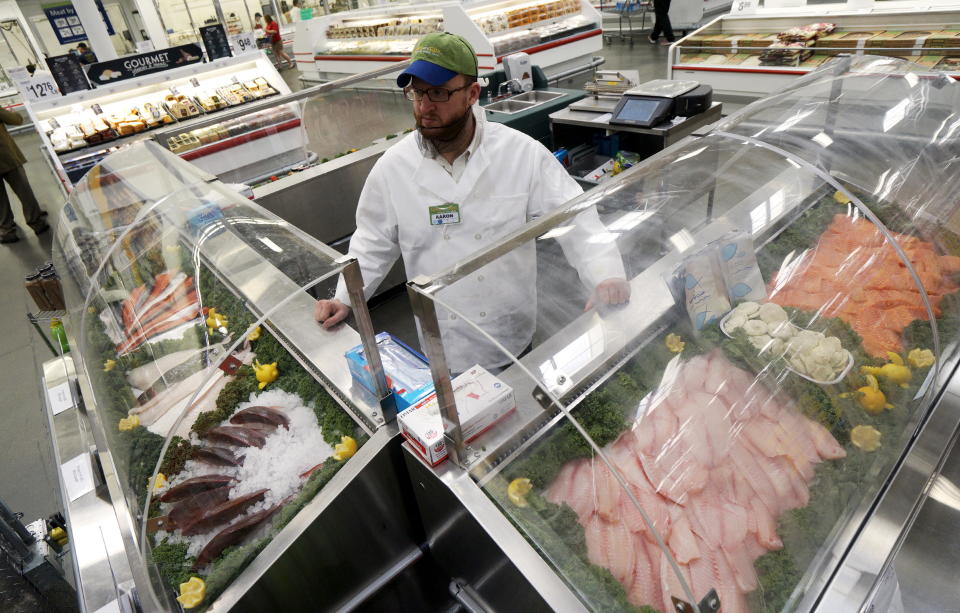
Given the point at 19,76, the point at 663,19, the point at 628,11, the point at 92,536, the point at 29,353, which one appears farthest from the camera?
the point at 628,11

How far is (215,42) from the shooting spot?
25.1 feet

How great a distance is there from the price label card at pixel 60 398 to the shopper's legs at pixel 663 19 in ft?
43.0

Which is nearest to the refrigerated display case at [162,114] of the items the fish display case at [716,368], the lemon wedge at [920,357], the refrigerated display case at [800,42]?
the fish display case at [716,368]

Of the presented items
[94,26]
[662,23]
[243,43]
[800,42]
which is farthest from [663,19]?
[94,26]

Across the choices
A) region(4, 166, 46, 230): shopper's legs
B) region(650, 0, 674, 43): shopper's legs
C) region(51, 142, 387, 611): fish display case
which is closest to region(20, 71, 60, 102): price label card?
region(4, 166, 46, 230): shopper's legs

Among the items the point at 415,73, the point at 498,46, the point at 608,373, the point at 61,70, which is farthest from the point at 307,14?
the point at 608,373

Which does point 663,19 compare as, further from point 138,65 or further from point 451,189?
point 451,189

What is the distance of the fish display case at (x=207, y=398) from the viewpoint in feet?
4.52

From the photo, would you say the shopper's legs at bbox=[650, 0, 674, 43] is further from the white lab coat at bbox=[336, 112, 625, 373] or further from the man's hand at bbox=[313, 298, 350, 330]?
the man's hand at bbox=[313, 298, 350, 330]

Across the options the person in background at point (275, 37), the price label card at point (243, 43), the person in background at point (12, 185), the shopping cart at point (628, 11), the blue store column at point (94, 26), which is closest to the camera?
the person in background at point (12, 185)

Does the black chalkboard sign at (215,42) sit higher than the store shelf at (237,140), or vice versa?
the black chalkboard sign at (215,42)

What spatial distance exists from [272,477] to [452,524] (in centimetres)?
61

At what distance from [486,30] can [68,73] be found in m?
5.85

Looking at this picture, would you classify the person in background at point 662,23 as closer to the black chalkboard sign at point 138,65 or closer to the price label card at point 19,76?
the black chalkboard sign at point 138,65
